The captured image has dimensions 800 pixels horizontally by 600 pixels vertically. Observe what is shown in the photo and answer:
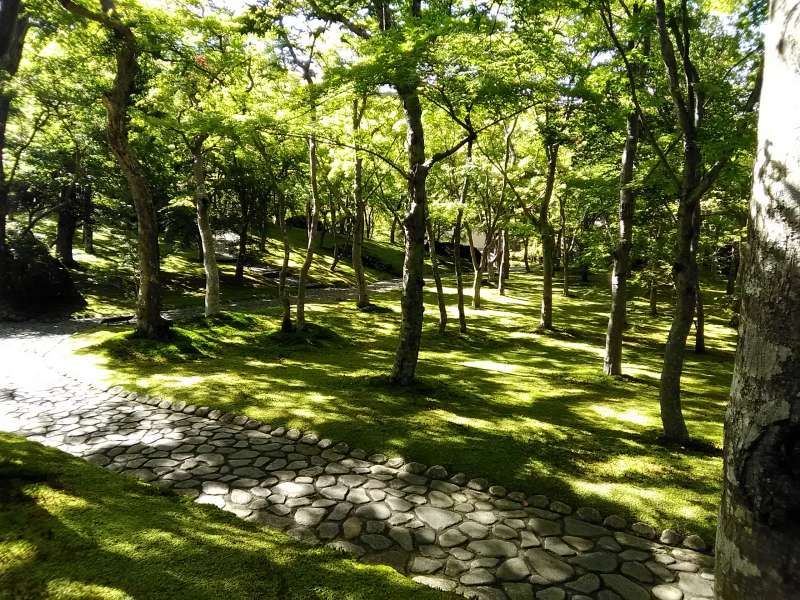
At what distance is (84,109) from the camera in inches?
695

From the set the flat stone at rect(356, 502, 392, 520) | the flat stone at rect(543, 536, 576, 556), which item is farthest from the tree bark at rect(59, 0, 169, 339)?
the flat stone at rect(543, 536, 576, 556)

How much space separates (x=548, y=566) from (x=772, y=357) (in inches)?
160

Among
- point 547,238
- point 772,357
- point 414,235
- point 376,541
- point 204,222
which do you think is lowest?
point 376,541

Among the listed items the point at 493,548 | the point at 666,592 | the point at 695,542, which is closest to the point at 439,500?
the point at 493,548

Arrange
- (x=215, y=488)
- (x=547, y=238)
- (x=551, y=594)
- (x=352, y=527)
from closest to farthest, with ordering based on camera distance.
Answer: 1. (x=551, y=594)
2. (x=352, y=527)
3. (x=215, y=488)
4. (x=547, y=238)

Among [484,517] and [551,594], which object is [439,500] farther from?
[551,594]

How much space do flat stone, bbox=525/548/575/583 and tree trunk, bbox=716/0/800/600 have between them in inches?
126

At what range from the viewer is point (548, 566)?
4793 millimetres

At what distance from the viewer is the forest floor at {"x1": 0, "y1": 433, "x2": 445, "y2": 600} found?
12.4 ft

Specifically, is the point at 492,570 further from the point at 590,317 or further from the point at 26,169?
the point at 26,169

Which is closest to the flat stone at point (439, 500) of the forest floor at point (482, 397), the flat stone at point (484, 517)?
the flat stone at point (484, 517)

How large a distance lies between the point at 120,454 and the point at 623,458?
8117 mm

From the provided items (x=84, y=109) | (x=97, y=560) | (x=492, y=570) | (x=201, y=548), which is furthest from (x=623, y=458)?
(x=84, y=109)

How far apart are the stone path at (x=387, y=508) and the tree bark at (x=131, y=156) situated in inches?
197
